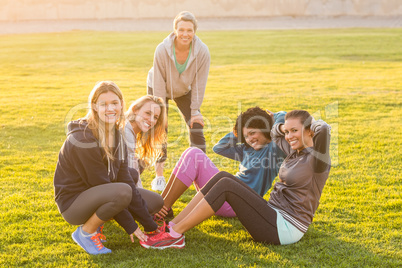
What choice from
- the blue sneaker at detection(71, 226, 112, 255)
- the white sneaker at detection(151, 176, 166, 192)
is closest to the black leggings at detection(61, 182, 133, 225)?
the blue sneaker at detection(71, 226, 112, 255)

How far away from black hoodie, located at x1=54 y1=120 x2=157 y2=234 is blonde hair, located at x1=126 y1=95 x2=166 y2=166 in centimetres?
72

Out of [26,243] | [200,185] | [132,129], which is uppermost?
[132,129]

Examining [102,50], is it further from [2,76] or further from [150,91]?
[150,91]

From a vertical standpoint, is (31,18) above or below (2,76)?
above

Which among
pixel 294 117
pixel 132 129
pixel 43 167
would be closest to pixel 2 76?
pixel 43 167

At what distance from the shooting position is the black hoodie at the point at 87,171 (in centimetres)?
347

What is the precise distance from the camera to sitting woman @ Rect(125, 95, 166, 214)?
4363mm

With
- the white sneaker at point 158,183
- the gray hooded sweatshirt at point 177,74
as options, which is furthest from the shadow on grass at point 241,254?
the gray hooded sweatshirt at point 177,74

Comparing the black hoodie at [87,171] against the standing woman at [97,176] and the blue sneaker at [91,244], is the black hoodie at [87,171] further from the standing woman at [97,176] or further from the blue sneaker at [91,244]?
the blue sneaker at [91,244]

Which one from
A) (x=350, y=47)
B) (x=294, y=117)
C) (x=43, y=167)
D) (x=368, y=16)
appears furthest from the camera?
(x=368, y=16)

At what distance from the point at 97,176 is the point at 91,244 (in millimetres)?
599

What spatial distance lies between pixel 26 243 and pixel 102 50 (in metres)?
23.9

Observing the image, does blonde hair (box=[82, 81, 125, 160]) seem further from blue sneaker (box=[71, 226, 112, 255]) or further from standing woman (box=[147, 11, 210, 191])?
standing woman (box=[147, 11, 210, 191])

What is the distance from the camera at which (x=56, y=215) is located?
4535 mm
